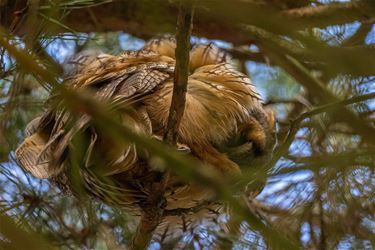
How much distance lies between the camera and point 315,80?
220 cm

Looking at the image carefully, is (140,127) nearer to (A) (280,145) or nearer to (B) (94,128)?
(B) (94,128)

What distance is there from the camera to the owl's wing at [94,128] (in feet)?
6.30

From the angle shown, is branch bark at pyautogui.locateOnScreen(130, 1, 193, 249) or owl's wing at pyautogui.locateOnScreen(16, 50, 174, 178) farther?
owl's wing at pyautogui.locateOnScreen(16, 50, 174, 178)

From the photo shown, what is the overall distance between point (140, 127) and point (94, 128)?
0.49 ft

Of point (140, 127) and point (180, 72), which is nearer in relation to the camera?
point (180, 72)

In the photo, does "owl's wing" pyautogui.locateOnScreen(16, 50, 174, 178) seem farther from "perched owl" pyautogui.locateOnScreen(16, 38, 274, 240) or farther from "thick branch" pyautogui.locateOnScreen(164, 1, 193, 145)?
"thick branch" pyautogui.locateOnScreen(164, 1, 193, 145)

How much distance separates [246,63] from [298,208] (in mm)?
1291

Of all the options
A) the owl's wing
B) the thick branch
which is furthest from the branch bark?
the owl's wing

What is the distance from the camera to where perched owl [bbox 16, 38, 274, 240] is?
1964mm

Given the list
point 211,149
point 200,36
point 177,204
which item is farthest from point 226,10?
A: point 200,36

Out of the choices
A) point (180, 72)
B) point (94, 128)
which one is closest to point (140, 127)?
point (94, 128)

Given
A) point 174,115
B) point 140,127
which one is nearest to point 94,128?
point 140,127

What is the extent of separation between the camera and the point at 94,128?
6.33ft

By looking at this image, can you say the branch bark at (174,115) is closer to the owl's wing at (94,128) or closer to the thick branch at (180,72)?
the thick branch at (180,72)
